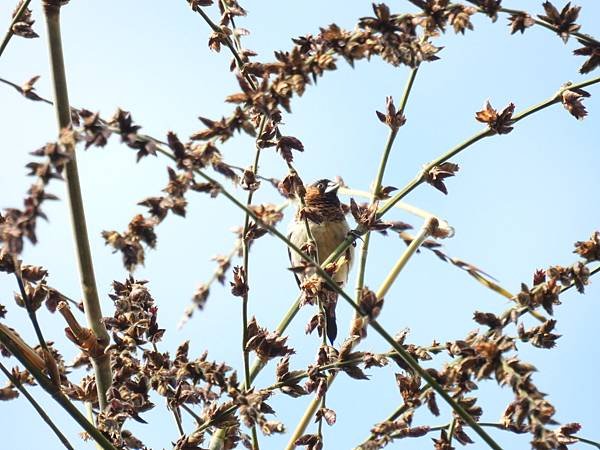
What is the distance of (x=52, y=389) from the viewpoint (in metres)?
2.23

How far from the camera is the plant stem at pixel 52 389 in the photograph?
7.08ft

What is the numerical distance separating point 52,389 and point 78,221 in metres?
0.46

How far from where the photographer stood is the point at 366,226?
2.68 meters

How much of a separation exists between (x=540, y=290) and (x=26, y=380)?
1.55 metres

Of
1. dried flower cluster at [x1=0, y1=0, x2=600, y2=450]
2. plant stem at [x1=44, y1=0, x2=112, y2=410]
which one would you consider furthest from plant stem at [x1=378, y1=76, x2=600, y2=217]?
plant stem at [x1=44, y1=0, x2=112, y2=410]

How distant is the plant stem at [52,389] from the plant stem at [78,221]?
1.03 feet

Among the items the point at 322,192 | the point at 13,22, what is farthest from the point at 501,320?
the point at 322,192

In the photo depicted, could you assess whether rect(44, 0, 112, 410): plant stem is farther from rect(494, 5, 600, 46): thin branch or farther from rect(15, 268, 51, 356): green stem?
rect(494, 5, 600, 46): thin branch

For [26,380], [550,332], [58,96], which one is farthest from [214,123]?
[26,380]

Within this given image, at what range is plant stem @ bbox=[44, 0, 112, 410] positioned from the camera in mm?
2271

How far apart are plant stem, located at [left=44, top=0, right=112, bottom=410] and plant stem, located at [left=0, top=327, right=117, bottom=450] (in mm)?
314

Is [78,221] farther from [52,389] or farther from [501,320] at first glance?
[501,320]

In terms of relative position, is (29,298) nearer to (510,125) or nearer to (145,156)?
(145,156)

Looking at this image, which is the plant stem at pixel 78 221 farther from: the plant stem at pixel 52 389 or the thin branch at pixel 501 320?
the thin branch at pixel 501 320
